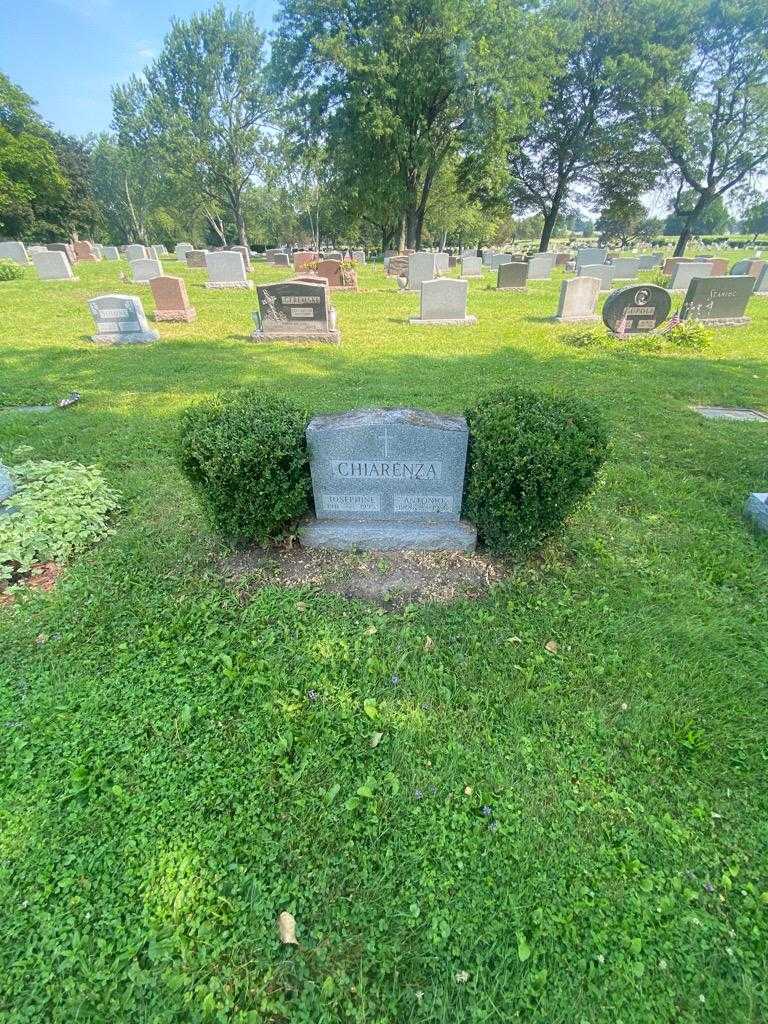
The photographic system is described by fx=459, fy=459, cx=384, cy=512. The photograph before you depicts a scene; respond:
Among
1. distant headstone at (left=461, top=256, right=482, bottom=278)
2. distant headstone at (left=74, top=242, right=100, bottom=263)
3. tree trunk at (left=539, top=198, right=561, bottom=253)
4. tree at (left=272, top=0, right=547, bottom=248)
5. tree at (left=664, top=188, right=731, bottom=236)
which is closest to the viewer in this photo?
tree at (left=272, top=0, right=547, bottom=248)

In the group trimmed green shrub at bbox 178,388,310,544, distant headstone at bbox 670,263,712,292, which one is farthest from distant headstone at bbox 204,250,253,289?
trimmed green shrub at bbox 178,388,310,544

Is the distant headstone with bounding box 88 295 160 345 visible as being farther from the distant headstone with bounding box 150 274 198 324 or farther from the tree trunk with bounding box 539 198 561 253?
the tree trunk with bounding box 539 198 561 253

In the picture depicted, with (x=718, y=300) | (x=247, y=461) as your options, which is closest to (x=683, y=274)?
(x=718, y=300)

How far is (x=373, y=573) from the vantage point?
123 inches

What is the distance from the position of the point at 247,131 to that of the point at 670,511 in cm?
3726

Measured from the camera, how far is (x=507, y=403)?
9.93 feet

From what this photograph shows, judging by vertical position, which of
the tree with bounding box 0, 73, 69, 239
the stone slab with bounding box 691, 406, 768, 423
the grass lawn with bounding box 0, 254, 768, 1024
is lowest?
the grass lawn with bounding box 0, 254, 768, 1024

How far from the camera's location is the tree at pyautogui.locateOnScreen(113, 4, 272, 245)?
27562 mm

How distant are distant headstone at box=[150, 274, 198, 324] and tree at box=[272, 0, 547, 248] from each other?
16463 mm

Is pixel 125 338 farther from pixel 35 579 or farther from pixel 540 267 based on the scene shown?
pixel 540 267

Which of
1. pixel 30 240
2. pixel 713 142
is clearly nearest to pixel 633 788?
pixel 713 142

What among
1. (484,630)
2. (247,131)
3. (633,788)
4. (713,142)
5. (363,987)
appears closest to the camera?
(363,987)

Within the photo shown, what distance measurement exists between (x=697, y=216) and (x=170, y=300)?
33.1 meters

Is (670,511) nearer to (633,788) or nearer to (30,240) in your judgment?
(633,788)
